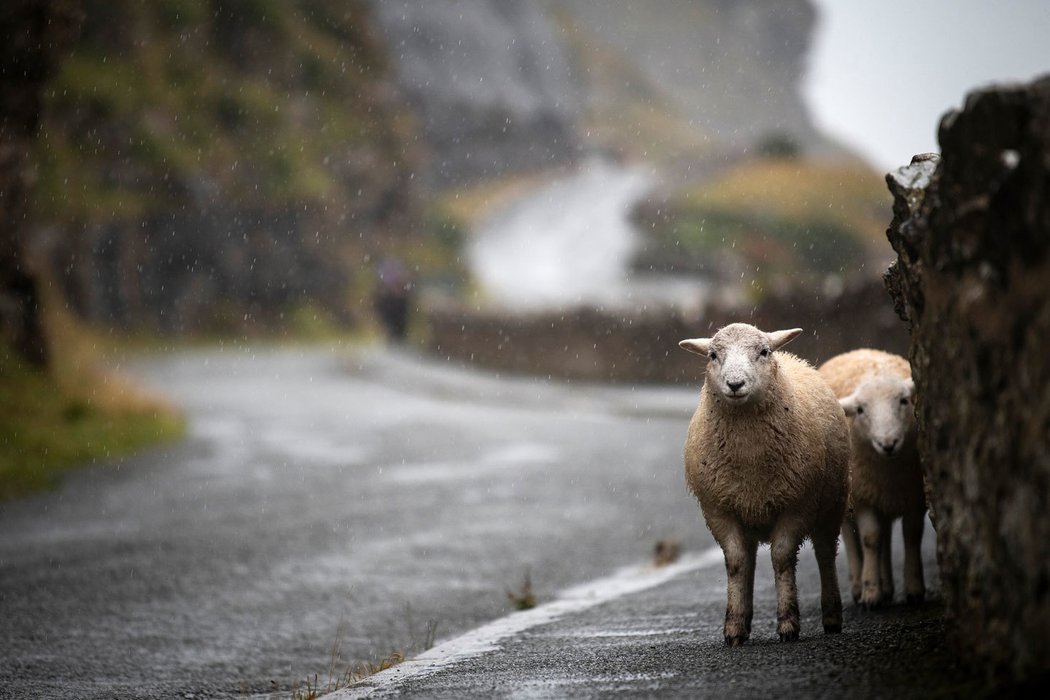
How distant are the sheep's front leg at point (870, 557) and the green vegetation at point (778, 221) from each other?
1542 inches

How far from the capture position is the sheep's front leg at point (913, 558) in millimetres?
6250

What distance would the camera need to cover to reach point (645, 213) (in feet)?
188

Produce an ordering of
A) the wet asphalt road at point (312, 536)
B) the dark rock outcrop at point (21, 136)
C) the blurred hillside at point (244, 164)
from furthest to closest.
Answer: the blurred hillside at point (244, 164) → the dark rock outcrop at point (21, 136) → the wet asphalt road at point (312, 536)

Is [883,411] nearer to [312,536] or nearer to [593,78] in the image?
[312,536]

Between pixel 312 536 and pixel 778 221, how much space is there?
43.9 metres

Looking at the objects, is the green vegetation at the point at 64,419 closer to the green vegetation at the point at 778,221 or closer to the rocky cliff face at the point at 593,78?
the green vegetation at the point at 778,221

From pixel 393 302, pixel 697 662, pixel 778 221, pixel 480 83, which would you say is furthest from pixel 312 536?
pixel 480 83

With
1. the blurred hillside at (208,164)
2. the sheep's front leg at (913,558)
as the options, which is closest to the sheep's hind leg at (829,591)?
the sheep's front leg at (913,558)

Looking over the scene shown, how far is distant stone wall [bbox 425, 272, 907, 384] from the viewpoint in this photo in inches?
679

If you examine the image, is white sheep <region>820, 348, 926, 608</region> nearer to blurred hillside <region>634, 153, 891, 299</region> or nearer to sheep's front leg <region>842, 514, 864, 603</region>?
sheep's front leg <region>842, 514, 864, 603</region>

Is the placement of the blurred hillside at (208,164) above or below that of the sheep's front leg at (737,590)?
above

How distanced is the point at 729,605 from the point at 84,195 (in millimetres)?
31651

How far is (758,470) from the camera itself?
541 centimetres

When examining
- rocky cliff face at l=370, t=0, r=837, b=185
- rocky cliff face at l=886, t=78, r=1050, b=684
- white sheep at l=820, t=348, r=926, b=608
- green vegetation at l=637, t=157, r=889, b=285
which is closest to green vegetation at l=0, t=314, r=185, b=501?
white sheep at l=820, t=348, r=926, b=608
